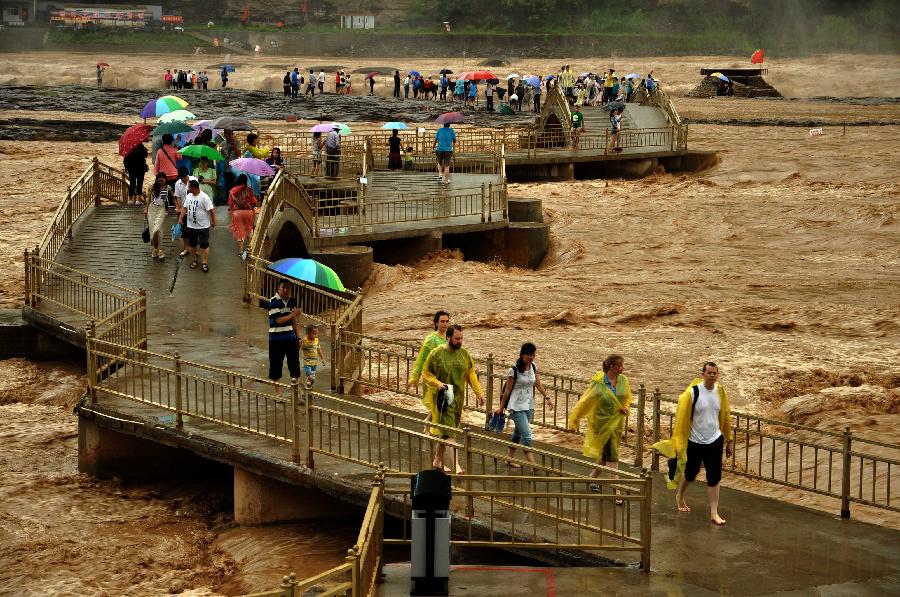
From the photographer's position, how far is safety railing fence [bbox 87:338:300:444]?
14.4 m

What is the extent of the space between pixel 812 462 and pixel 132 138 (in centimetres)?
1452

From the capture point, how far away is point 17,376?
20156 millimetres

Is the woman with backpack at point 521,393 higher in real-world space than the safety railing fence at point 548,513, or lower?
higher

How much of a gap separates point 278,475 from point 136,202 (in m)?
13.7

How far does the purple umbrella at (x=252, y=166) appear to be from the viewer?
77.2ft

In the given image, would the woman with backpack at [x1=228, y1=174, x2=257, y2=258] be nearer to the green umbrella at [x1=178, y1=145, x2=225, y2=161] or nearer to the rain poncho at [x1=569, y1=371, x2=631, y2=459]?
the green umbrella at [x1=178, y1=145, x2=225, y2=161]

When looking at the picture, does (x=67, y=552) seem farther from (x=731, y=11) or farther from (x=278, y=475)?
(x=731, y=11)

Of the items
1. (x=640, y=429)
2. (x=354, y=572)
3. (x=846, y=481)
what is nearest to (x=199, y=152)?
(x=640, y=429)

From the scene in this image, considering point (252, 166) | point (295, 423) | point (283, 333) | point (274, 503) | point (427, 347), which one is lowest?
point (274, 503)

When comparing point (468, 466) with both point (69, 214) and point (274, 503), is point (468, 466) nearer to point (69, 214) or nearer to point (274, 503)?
point (274, 503)

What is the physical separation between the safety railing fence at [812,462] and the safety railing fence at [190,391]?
150 inches

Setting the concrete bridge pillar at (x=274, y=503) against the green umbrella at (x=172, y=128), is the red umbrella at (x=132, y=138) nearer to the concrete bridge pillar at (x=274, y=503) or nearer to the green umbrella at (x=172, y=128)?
the green umbrella at (x=172, y=128)

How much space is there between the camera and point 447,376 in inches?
513

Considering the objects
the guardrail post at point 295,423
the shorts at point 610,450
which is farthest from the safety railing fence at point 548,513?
the guardrail post at point 295,423
